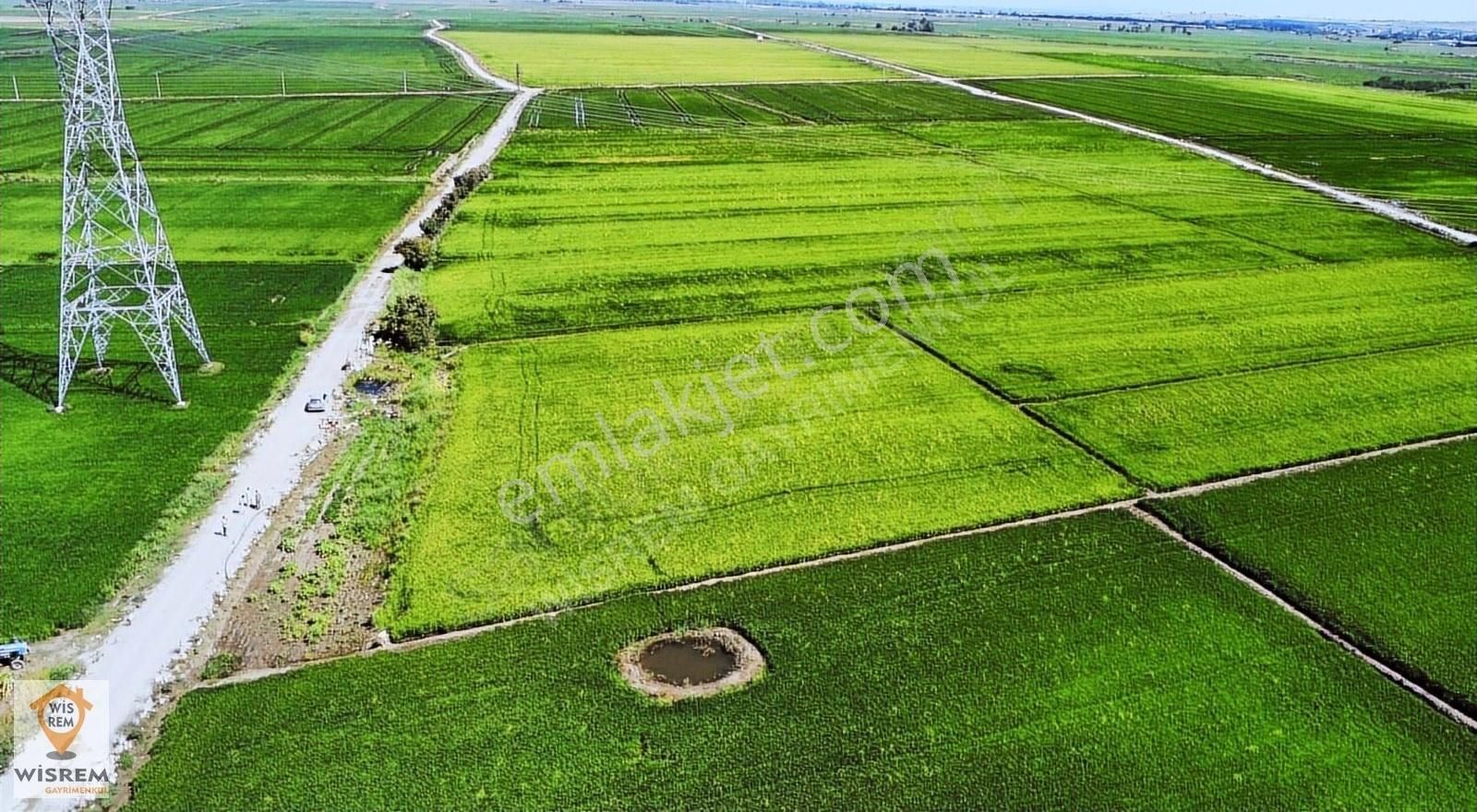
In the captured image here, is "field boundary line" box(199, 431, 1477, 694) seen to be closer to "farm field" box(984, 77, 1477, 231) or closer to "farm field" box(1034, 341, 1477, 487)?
"farm field" box(1034, 341, 1477, 487)

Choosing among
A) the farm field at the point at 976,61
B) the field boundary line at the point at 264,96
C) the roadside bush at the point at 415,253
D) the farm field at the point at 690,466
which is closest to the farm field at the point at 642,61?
the farm field at the point at 976,61

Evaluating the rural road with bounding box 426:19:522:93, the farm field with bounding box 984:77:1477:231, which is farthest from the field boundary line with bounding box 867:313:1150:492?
the rural road with bounding box 426:19:522:93

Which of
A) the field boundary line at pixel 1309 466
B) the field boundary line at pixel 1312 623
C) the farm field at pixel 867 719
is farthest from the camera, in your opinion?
the field boundary line at pixel 1309 466

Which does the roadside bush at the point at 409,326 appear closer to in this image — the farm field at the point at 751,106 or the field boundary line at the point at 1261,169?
the farm field at the point at 751,106

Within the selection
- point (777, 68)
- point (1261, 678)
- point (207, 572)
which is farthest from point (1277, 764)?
point (777, 68)

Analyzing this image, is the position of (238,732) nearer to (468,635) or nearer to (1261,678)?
(468,635)

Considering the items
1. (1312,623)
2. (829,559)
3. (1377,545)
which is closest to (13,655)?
(829,559)
